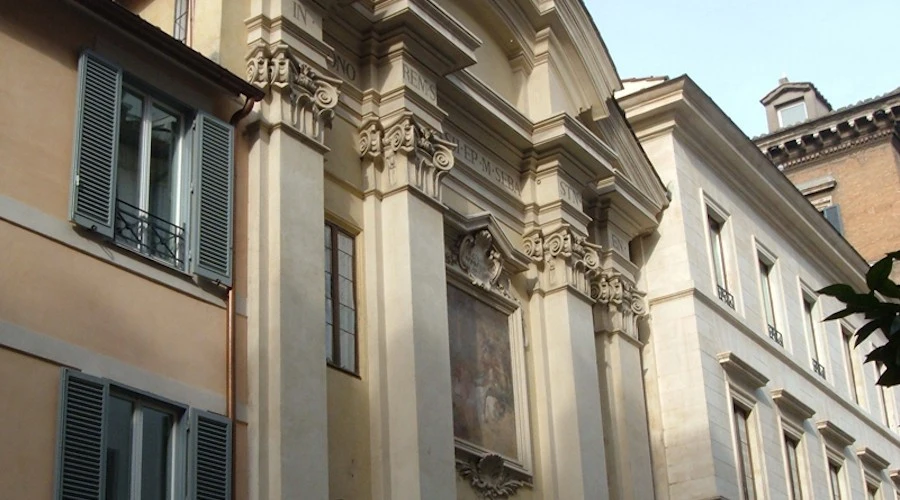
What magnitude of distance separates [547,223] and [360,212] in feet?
14.1

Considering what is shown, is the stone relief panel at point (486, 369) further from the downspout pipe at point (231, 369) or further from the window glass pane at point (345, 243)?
the downspout pipe at point (231, 369)

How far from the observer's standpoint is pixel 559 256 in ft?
66.1

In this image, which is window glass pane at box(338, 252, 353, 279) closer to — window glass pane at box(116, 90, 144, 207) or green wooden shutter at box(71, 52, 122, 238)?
window glass pane at box(116, 90, 144, 207)

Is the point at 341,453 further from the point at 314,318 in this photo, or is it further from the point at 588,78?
the point at 588,78

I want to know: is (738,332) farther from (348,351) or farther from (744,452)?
(348,351)

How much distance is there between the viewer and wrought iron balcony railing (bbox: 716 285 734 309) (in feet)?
79.7

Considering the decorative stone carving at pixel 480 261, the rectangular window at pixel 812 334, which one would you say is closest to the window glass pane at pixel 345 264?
the decorative stone carving at pixel 480 261

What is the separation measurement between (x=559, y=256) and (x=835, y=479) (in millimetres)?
10290

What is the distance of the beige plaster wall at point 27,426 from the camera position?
36.8 feet

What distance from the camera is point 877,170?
39406mm

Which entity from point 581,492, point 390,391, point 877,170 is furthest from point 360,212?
point 877,170

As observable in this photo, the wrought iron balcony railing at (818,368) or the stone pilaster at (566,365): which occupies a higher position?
the wrought iron balcony railing at (818,368)

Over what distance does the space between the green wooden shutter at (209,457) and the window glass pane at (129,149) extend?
2.16m

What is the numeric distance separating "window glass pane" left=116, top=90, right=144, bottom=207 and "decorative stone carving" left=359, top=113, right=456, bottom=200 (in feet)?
12.7
